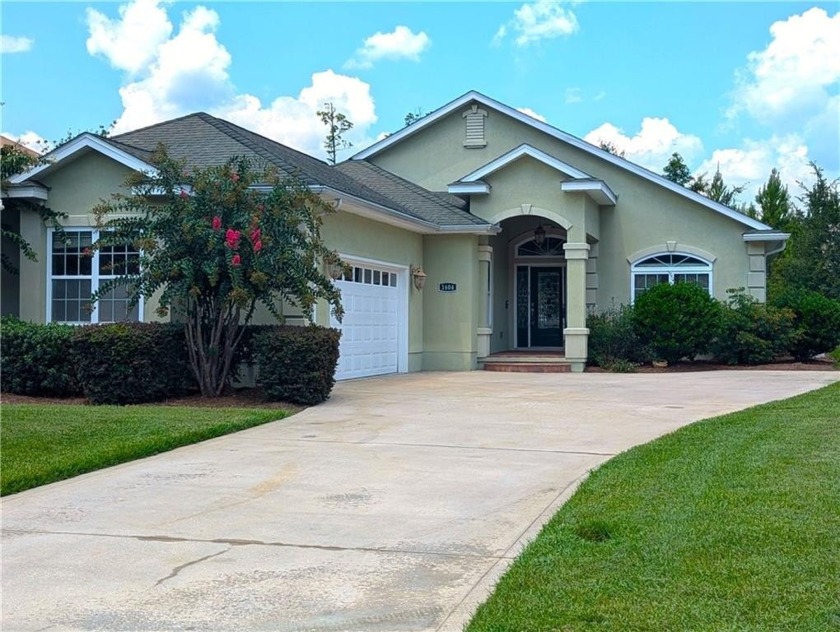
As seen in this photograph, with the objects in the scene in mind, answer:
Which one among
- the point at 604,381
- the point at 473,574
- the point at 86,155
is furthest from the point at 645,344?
the point at 473,574

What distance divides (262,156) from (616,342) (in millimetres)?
9167

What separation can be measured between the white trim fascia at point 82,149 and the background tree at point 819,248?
22.3m

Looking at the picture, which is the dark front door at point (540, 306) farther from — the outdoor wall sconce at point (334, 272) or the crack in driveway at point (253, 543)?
the crack in driveway at point (253, 543)

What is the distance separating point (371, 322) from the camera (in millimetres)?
18406

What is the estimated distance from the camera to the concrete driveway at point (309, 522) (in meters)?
4.80

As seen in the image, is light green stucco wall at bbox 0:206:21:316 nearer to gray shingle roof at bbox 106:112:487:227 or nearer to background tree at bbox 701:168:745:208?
gray shingle roof at bbox 106:112:487:227

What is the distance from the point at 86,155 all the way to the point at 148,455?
806 centimetres

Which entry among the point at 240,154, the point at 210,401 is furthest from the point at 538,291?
the point at 210,401

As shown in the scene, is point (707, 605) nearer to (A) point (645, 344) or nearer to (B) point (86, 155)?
(B) point (86, 155)

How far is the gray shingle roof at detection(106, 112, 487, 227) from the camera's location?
53.3ft

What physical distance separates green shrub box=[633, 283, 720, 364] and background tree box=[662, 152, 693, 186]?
2599 cm

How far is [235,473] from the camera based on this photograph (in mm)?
8289

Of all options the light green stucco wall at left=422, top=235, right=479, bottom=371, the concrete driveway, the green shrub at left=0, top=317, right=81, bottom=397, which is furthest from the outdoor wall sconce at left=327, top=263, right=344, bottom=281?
the light green stucco wall at left=422, top=235, right=479, bottom=371

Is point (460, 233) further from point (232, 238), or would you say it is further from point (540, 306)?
point (232, 238)
